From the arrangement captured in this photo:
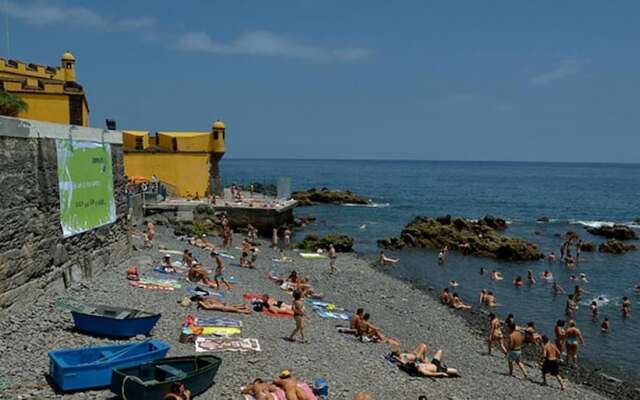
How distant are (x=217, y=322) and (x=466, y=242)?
2506cm

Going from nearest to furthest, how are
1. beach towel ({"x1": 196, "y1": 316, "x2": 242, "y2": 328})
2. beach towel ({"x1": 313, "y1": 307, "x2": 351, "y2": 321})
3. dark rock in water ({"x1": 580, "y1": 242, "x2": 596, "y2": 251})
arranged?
beach towel ({"x1": 196, "y1": 316, "x2": 242, "y2": 328})
beach towel ({"x1": 313, "y1": 307, "x2": 351, "y2": 321})
dark rock in water ({"x1": 580, "y1": 242, "x2": 596, "y2": 251})

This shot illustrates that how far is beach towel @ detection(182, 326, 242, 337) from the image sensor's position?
12656 millimetres

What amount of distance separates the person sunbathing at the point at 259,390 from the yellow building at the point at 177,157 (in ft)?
98.4

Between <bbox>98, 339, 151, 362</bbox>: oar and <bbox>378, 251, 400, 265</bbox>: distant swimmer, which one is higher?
<bbox>98, 339, 151, 362</bbox>: oar

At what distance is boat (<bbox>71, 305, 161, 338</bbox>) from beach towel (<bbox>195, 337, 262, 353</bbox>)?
1.06 m

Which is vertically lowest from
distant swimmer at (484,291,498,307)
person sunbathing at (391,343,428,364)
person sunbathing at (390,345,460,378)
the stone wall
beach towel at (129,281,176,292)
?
distant swimmer at (484,291,498,307)

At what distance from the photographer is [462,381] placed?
13.3 meters

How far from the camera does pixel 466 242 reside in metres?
36.4

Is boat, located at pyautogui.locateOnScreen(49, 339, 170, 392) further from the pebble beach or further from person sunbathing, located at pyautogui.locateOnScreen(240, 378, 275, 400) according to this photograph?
person sunbathing, located at pyautogui.locateOnScreen(240, 378, 275, 400)

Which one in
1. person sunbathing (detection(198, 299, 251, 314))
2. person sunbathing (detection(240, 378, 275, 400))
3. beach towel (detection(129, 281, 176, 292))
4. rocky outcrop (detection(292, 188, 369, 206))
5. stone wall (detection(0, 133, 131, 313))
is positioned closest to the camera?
person sunbathing (detection(240, 378, 275, 400))

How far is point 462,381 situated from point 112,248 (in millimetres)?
10574

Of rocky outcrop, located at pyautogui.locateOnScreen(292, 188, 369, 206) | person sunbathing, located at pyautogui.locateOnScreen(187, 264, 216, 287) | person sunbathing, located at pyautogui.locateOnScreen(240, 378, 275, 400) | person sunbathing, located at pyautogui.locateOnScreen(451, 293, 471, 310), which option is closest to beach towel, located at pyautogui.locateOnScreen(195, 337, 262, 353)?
person sunbathing, located at pyautogui.locateOnScreen(240, 378, 275, 400)

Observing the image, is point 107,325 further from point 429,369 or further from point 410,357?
point 429,369

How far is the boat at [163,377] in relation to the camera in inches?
346
